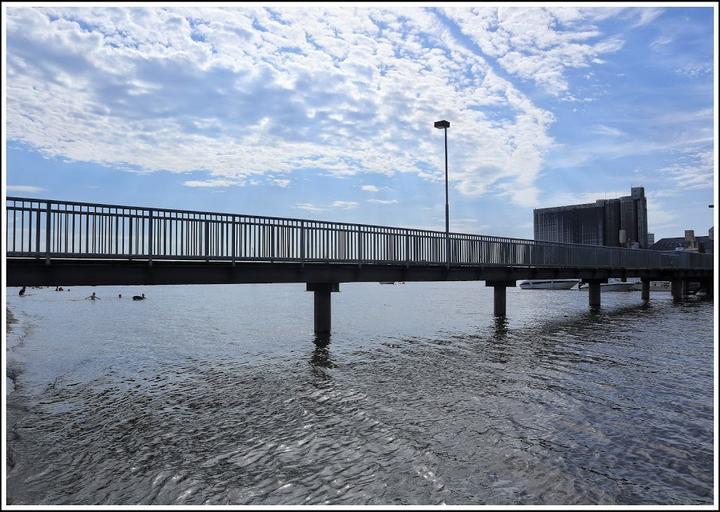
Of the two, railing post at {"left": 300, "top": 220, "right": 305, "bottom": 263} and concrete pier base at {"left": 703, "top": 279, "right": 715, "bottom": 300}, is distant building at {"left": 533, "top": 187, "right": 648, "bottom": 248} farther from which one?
railing post at {"left": 300, "top": 220, "right": 305, "bottom": 263}

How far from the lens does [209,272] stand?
1800cm

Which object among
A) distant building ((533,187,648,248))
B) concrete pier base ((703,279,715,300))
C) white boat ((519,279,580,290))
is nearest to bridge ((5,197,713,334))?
concrete pier base ((703,279,715,300))

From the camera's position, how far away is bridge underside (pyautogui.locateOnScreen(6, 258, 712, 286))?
14.3 metres

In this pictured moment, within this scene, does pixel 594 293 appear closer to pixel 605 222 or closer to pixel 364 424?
pixel 364 424

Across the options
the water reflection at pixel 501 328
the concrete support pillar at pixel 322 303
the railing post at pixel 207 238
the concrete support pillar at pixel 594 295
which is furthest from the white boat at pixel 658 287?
the railing post at pixel 207 238

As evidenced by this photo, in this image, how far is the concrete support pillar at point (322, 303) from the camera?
23.8 metres

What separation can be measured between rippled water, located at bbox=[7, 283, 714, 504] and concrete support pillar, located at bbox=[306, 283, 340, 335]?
3217mm

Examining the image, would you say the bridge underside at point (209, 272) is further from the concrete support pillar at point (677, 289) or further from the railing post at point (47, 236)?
the concrete support pillar at point (677, 289)

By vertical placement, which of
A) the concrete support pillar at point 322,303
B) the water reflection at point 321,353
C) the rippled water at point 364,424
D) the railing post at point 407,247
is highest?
the railing post at point 407,247

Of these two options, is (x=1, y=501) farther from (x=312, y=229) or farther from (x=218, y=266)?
(x=312, y=229)

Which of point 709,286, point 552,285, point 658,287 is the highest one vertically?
point 709,286

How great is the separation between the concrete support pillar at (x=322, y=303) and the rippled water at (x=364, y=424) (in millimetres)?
3217

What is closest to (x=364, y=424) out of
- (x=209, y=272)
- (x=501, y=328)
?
(x=209, y=272)

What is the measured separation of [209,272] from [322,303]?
7.53 m
